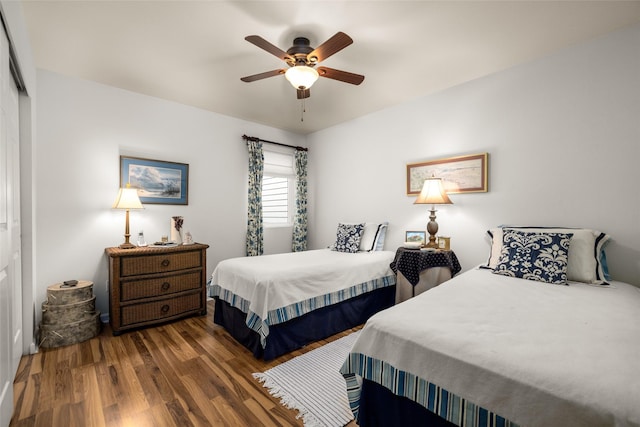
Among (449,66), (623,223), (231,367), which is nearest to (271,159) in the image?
(449,66)

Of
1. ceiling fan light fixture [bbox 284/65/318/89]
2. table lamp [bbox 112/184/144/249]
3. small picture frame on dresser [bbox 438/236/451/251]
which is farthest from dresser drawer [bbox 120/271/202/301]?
small picture frame on dresser [bbox 438/236/451/251]

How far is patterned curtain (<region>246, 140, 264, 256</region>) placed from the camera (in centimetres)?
414

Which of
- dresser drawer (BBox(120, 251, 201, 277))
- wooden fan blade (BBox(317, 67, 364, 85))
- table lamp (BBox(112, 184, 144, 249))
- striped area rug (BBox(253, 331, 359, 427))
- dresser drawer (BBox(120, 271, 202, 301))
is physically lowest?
striped area rug (BBox(253, 331, 359, 427))

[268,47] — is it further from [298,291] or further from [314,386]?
[314,386]

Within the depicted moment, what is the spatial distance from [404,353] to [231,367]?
4.92 ft

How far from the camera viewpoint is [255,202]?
4.16 meters

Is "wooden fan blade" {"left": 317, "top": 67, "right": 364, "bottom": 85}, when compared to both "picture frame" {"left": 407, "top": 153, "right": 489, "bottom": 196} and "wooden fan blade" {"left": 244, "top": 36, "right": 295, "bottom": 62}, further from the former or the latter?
"picture frame" {"left": 407, "top": 153, "right": 489, "bottom": 196}

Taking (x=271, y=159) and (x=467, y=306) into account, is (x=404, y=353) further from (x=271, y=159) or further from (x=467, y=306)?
(x=271, y=159)

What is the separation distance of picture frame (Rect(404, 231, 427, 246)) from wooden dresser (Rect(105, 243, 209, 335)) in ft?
8.01

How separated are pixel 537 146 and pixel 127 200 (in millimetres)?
4041

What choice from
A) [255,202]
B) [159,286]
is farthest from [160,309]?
[255,202]

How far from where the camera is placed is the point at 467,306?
1.53 metres

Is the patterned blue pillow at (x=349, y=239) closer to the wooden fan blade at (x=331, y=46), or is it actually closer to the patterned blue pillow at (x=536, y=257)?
the patterned blue pillow at (x=536, y=257)

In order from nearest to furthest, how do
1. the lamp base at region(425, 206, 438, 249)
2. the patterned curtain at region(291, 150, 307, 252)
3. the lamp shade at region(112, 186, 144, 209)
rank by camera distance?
the lamp shade at region(112, 186, 144, 209)
the lamp base at region(425, 206, 438, 249)
the patterned curtain at region(291, 150, 307, 252)
